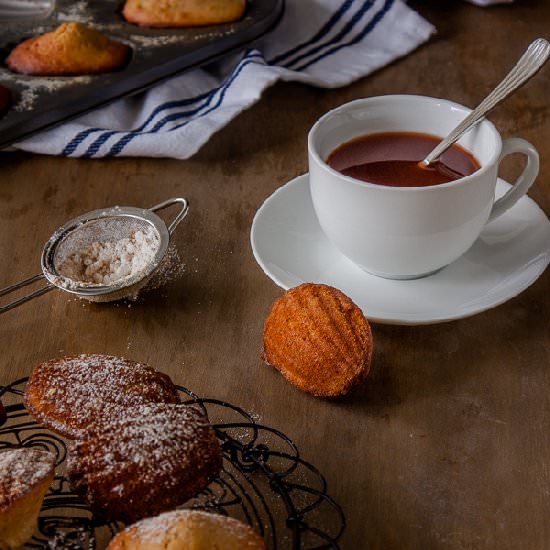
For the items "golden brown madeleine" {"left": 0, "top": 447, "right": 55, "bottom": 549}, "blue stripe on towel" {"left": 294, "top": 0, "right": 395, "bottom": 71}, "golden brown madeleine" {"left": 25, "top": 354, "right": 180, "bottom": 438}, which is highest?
"golden brown madeleine" {"left": 0, "top": 447, "right": 55, "bottom": 549}

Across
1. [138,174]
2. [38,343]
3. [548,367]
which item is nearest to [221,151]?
[138,174]

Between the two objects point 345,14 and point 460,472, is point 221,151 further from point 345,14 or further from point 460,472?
point 460,472

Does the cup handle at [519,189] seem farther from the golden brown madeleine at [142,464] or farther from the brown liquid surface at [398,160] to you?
the golden brown madeleine at [142,464]

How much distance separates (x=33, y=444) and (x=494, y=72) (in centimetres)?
123

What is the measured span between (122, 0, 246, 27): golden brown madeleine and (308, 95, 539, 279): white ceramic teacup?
702 mm

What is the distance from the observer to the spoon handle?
3.43 feet

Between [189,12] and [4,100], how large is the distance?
440 millimetres

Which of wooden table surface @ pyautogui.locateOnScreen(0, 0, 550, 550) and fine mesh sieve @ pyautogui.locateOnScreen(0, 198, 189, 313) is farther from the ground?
fine mesh sieve @ pyautogui.locateOnScreen(0, 198, 189, 313)

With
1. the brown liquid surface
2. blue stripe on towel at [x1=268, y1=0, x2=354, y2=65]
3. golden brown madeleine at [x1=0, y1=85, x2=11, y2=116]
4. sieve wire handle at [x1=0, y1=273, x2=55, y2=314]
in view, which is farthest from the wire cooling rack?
blue stripe on towel at [x1=268, y1=0, x2=354, y2=65]

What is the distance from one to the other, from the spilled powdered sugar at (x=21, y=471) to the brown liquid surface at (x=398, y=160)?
1.71 ft

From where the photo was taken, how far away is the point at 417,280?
1.06m

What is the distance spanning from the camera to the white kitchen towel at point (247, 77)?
4.77 feet

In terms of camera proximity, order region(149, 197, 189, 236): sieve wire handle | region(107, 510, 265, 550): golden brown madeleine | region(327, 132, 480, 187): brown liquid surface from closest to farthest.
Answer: region(107, 510, 265, 550): golden brown madeleine
region(327, 132, 480, 187): brown liquid surface
region(149, 197, 189, 236): sieve wire handle

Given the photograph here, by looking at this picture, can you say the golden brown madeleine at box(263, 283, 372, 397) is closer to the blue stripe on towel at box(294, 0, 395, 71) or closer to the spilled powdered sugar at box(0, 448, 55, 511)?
the spilled powdered sugar at box(0, 448, 55, 511)
